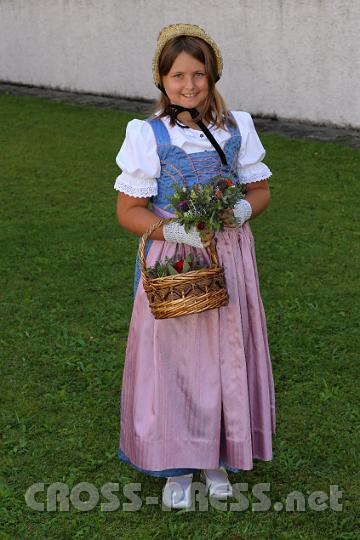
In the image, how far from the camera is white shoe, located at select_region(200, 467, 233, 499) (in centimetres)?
409

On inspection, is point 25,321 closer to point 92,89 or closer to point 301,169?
point 301,169

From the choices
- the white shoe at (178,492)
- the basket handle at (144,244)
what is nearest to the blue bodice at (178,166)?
the basket handle at (144,244)

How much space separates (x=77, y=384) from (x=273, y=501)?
1579 mm

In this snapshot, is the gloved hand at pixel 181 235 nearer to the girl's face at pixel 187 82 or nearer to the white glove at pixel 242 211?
the white glove at pixel 242 211

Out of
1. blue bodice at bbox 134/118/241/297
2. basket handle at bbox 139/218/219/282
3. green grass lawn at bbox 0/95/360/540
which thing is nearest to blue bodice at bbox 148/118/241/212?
blue bodice at bbox 134/118/241/297

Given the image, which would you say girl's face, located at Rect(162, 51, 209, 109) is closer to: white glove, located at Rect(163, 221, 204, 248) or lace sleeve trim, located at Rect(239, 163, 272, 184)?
lace sleeve trim, located at Rect(239, 163, 272, 184)

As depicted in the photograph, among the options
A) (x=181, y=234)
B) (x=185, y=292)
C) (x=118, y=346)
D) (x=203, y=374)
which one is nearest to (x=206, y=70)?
(x=181, y=234)

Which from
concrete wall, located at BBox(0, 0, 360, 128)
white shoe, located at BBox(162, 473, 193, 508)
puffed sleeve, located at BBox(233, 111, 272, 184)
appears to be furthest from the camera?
concrete wall, located at BBox(0, 0, 360, 128)

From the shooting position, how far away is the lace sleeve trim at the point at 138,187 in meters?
3.77

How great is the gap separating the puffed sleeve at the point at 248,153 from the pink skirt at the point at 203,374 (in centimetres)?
24

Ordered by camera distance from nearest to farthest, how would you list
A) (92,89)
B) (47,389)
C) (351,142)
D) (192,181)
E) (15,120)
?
(192,181) → (47,389) → (351,142) → (15,120) → (92,89)

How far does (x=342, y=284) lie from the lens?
6.66m

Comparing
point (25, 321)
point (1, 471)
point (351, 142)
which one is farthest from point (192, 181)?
point (351, 142)

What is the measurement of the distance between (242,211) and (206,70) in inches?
22.4
